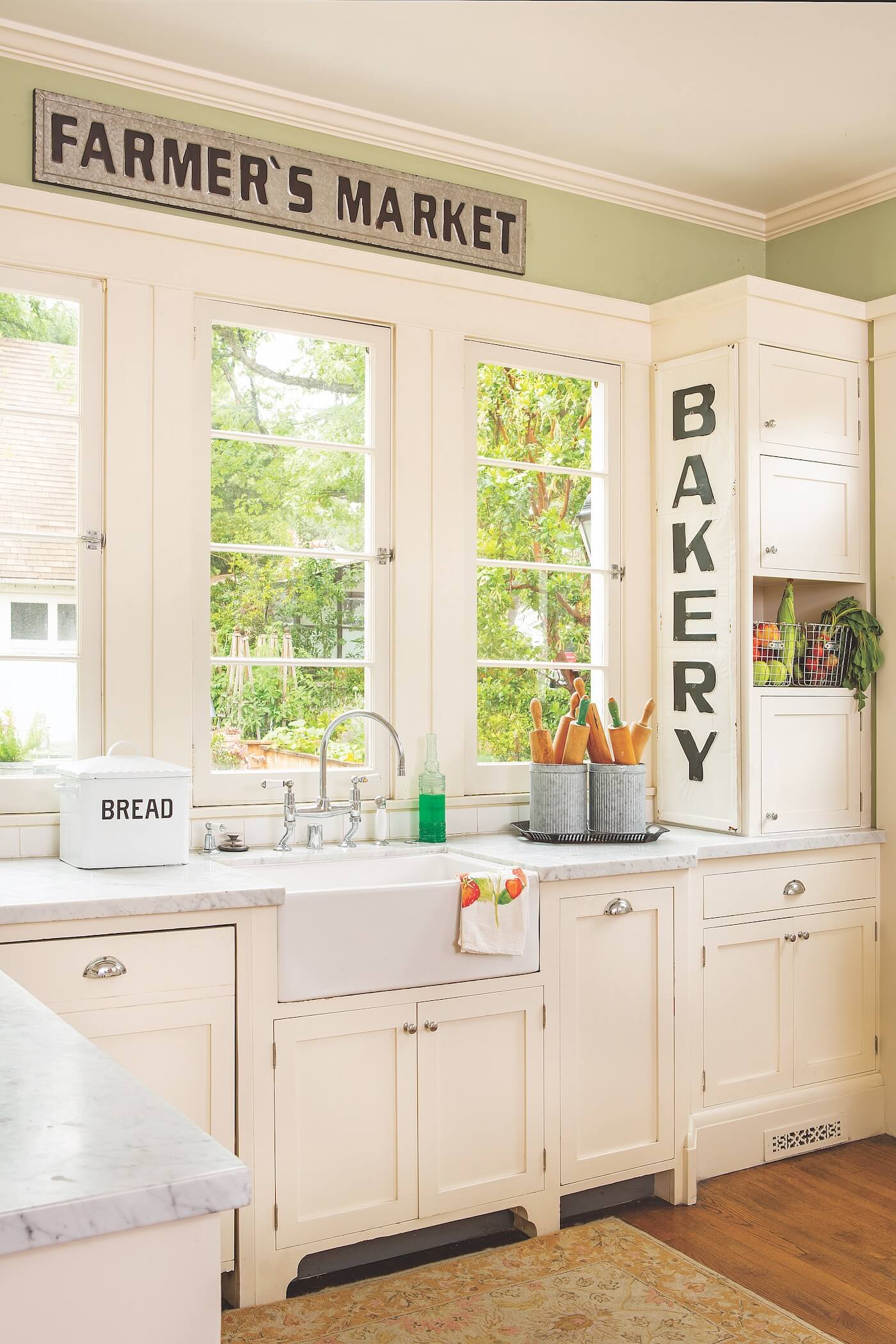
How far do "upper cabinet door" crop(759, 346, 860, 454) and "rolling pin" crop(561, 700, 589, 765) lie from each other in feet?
3.27

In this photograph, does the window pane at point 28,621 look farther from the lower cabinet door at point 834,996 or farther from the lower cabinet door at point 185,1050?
the lower cabinet door at point 834,996

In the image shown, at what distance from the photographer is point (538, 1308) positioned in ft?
8.04

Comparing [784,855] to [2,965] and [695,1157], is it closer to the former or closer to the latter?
[695,1157]

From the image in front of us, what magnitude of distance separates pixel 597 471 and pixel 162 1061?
2194mm

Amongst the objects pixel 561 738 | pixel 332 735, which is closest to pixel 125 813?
pixel 332 735

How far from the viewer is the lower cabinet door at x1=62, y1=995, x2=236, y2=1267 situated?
230 centimetres

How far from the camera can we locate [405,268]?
332 centimetres

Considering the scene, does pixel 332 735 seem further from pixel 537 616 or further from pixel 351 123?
pixel 351 123

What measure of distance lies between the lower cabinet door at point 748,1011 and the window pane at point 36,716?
1778 millimetres

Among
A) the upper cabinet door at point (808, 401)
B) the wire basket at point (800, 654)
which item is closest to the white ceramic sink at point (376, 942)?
the wire basket at point (800, 654)

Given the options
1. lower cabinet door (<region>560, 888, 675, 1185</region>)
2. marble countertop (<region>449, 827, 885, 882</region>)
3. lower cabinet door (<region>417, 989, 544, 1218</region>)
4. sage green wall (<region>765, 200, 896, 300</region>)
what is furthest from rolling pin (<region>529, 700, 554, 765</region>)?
sage green wall (<region>765, 200, 896, 300</region>)

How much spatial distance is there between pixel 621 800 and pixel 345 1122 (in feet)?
3.89

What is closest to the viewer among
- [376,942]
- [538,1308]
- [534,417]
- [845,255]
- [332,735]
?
[538,1308]

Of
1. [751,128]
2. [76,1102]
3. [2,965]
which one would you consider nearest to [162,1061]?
[2,965]
